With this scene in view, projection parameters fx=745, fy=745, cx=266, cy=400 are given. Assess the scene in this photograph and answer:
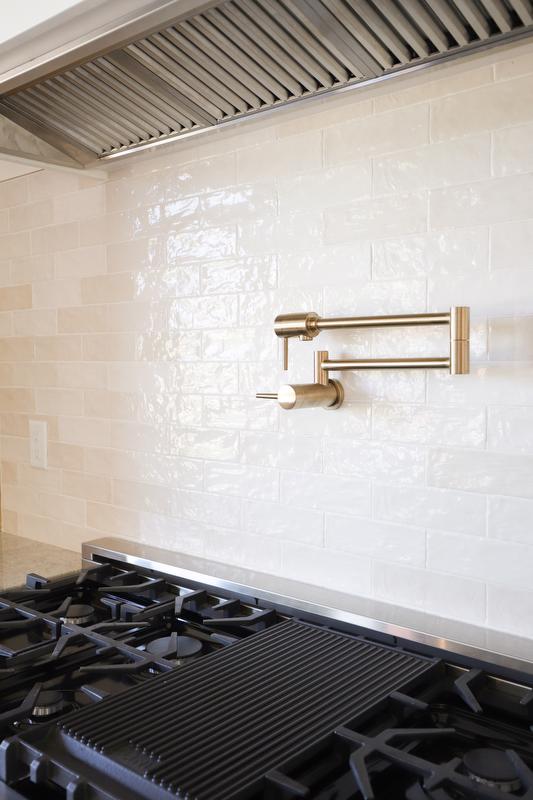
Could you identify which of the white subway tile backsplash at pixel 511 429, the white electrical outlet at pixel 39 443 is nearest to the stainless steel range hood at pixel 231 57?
the white subway tile backsplash at pixel 511 429

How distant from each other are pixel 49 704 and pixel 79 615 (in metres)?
0.34

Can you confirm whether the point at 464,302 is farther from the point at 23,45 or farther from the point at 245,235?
the point at 23,45

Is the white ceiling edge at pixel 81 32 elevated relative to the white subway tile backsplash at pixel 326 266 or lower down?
elevated

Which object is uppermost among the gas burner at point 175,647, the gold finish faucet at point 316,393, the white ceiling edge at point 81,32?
the white ceiling edge at point 81,32

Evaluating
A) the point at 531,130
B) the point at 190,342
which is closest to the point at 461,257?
the point at 531,130

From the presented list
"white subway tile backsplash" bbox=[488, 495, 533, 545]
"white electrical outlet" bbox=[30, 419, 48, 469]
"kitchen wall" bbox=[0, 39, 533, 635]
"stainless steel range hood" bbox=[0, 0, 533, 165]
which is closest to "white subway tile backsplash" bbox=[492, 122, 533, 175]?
"kitchen wall" bbox=[0, 39, 533, 635]

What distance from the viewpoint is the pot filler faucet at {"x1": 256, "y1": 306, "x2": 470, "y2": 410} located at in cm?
105

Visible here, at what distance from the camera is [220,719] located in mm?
871

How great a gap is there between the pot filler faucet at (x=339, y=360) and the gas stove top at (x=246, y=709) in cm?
34

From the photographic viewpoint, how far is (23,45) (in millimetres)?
1076

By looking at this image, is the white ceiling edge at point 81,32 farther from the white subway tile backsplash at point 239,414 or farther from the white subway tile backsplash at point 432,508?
the white subway tile backsplash at point 432,508

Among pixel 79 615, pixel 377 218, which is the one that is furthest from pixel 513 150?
pixel 79 615

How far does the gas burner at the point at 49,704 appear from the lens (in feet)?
3.13

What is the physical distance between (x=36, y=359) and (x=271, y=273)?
79 cm
